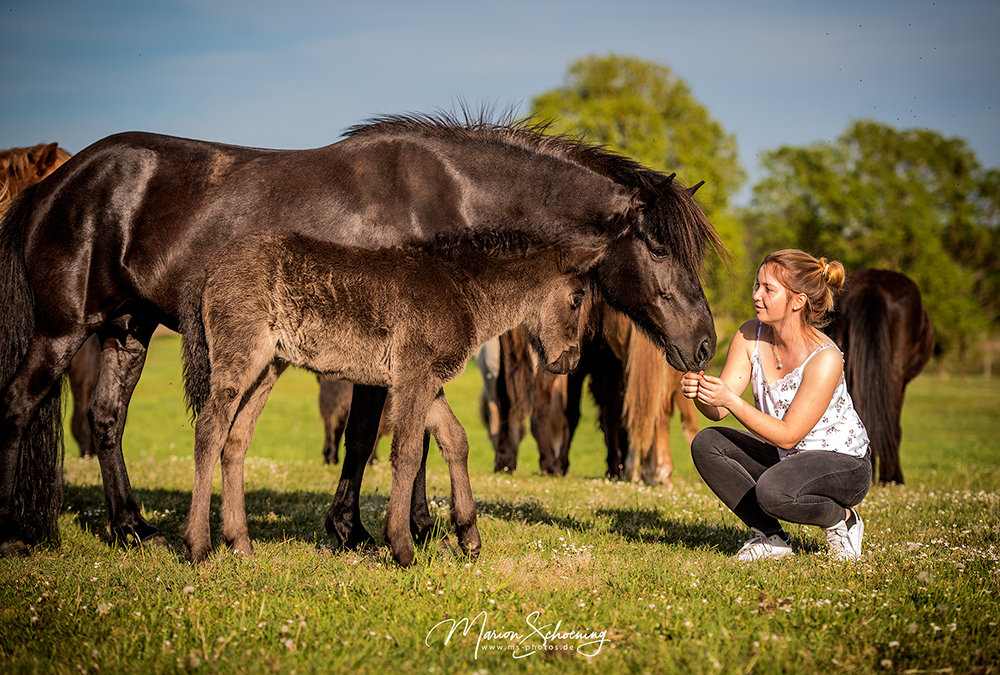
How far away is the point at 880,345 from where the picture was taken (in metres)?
9.28

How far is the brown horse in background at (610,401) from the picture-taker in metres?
8.97

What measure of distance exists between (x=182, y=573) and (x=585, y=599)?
2.24m

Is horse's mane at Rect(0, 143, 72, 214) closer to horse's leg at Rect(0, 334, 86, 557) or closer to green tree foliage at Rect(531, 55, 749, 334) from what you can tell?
horse's leg at Rect(0, 334, 86, 557)

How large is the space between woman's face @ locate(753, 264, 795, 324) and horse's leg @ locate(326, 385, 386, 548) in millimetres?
2680

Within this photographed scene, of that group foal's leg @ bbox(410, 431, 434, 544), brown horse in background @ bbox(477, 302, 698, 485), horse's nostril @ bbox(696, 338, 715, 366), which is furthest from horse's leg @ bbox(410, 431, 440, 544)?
brown horse in background @ bbox(477, 302, 698, 485)

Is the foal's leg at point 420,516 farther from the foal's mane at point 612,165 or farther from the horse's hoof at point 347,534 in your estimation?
the foal's mane at point 612,165

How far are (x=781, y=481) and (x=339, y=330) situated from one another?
9.24 ft

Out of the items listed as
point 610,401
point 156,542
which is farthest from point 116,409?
point 610,401

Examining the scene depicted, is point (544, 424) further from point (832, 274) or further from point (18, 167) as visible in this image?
point (18, 167)

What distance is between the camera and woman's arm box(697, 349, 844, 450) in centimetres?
444

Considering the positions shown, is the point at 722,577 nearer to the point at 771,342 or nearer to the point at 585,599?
the point at 585,599

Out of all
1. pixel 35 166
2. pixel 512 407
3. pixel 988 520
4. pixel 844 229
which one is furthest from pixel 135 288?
pixel 844 229

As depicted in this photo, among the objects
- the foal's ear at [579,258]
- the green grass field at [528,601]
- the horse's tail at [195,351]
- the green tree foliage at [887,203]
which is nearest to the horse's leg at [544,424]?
the green grass field at [528,601]

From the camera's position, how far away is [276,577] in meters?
4.06
